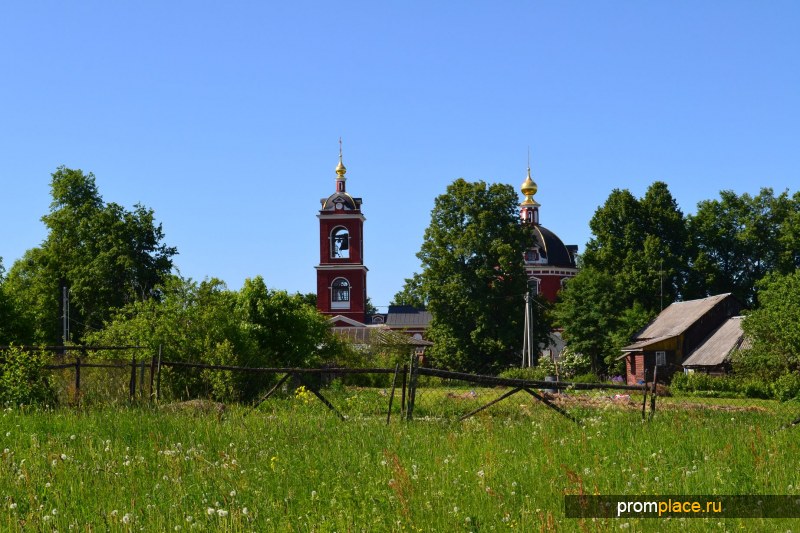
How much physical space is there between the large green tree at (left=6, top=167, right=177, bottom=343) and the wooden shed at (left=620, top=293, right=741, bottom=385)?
94.7ft

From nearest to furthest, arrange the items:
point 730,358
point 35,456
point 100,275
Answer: point 35,456 → point 730,358 → point 100,275

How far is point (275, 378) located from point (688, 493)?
54.8ft

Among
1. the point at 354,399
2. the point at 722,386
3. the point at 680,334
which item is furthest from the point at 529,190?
the point at 354,399

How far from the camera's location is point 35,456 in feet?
35.2

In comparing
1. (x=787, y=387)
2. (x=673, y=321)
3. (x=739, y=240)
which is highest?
Answer: (x=739, y=240)

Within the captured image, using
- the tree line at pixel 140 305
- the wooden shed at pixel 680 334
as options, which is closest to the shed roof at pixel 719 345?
the wooden shed at pixel 680 334

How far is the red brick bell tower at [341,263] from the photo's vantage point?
74.6 meters

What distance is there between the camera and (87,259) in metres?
52.2

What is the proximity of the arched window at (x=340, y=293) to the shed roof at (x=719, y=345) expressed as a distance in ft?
98.6

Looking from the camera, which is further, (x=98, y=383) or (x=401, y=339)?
(x=401, y=339)

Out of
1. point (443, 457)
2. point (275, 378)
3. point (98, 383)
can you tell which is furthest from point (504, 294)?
point (443, 457)

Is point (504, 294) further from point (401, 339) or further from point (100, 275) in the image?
point (100, 275)

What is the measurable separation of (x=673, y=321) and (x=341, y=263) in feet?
92.7

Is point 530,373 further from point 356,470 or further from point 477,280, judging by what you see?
point 356,470
